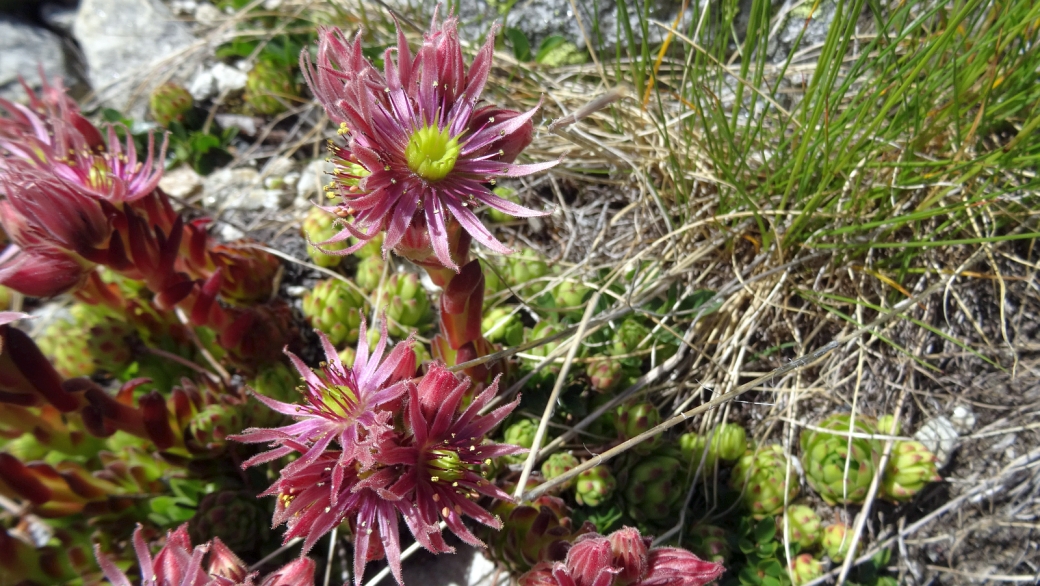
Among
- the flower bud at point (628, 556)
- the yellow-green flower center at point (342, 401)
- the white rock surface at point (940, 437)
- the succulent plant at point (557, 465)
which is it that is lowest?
the succulent plant at point (557, 465)

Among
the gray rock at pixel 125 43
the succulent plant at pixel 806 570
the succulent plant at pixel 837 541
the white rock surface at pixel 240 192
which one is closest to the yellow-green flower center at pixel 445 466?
the succulent plant at pixel 806 570

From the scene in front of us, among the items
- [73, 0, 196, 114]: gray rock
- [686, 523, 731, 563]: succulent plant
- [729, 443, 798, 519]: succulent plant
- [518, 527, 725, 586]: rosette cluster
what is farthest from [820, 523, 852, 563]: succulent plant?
[73, 0, 196, 114]: gray rock

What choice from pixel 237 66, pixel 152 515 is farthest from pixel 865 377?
pixel 237 66

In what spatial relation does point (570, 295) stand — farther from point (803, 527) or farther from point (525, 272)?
point (803, 527)

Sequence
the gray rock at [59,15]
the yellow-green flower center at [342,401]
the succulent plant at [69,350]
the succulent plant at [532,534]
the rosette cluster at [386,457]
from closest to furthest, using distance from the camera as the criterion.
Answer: the rosette cluster at [386,457] < the yellow-green flower center at [342,401] < the succulent plant at [532,534] < the succulent plant at [69,350] < the gray rock at [59,15]

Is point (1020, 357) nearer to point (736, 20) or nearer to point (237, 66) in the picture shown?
point (736, 20)

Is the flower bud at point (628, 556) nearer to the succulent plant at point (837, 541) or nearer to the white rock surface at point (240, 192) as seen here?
the succulent plant at point (837, 541)

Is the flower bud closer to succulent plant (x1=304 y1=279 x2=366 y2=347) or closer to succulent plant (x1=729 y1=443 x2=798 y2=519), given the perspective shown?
succulent plant (x1=729 y1=443 x2=798 y2=519)
